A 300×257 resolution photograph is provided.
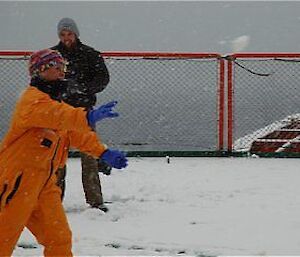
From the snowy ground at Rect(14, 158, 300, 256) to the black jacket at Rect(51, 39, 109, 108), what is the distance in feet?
3.30

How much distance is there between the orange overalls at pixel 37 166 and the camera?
12.3 ft

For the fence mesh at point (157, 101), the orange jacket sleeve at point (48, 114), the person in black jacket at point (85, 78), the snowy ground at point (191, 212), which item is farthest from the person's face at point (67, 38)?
the fence mesh at point (157, 101)

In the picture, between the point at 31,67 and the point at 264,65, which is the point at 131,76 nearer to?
the point at 264,65

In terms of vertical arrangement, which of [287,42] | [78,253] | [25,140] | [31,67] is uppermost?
[287,42]

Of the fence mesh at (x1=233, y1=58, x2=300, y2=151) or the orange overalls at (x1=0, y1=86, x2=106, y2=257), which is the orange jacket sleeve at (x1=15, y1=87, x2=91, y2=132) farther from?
the fence mesh at (x1=233, y1=58, x2=300, y2=151)

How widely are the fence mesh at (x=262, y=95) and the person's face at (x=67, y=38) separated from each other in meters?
4.08

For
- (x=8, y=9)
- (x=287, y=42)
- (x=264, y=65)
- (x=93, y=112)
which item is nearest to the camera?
(x=93, y=112)

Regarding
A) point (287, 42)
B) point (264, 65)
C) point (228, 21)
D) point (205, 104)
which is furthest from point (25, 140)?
point (228, 21)

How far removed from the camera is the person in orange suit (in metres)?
3.74

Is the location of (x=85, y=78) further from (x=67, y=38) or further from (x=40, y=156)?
(x=40, y=156)

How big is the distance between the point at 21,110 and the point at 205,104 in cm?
1230

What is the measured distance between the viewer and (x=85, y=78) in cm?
613

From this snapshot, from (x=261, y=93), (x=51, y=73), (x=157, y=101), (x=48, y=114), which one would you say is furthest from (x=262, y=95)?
(x=48, y=114)

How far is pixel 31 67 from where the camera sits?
13.1 feet
